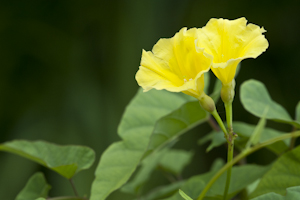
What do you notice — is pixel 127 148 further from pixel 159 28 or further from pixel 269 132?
pixel 159 28

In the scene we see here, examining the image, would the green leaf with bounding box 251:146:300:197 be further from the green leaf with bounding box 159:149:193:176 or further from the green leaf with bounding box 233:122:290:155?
the green leaf with bounding box 159:149:193:176

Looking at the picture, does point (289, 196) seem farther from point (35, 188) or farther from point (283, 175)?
point (35, 188)

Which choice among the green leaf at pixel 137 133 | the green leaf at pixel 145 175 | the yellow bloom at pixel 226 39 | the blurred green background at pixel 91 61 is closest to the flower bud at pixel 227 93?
the yellow bloom at pixel 226 39

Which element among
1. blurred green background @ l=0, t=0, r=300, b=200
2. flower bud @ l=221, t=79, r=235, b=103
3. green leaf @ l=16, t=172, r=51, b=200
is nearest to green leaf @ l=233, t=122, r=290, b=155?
flower bud @ l=221, t=79, r=235, b=103

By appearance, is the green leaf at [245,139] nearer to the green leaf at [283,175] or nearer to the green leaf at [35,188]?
the green leaf at [283,175]

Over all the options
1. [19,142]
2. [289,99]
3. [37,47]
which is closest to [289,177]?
[19,142]
